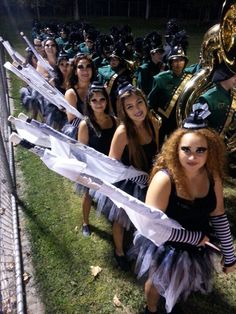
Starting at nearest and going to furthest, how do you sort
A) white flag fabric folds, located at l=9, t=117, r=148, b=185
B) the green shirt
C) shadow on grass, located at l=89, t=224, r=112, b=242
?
1. white flag fabric folds, located at l=9, t=117, r=148, b=185
2. the green shirt
3. shadow on grass, located at l=89, t=224, r=112, b=242

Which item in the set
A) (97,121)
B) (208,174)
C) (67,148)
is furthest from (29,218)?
(208,174)

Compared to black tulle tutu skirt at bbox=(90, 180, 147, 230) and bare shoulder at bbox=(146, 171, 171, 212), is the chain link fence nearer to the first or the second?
black tulle tutu skirt at bbox=(90, 180, 147, 230)

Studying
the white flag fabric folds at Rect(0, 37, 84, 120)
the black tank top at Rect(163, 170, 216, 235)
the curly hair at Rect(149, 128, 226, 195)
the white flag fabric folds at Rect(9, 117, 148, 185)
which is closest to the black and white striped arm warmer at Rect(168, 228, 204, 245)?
the black tank top at Rect(163, 170, 216, 235)

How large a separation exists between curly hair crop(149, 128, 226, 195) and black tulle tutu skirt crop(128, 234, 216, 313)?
22.4 inches

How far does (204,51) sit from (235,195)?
2.19 metres

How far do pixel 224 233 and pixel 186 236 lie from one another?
394mm

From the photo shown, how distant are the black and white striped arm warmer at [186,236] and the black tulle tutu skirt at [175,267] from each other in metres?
0.13

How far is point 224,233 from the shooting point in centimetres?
289

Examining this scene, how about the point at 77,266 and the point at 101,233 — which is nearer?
Answer: the point at 77,266

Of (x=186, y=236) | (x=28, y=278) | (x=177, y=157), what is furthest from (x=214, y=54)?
(x=28, y=278)

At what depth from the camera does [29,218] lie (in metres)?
4.91

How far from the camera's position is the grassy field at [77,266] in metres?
3.57

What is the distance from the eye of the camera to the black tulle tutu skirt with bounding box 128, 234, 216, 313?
9.32 ft

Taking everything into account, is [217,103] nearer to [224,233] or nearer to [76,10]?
[224,233]
